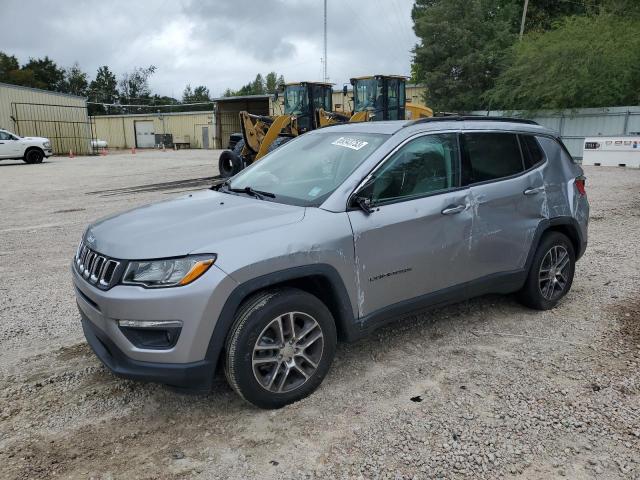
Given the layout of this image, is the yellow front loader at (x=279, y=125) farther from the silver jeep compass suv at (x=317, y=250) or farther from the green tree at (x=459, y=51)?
the green tree at (x=459, y=51)

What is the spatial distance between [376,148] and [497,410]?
1855 millimetres

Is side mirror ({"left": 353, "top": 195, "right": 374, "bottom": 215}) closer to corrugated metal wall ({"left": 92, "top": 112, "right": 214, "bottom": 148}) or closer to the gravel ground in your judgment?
the gravel ground

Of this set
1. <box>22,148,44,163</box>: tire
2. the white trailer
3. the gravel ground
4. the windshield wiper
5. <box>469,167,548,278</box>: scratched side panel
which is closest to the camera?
the gravel ground

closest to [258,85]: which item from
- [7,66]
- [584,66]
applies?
[7,66]

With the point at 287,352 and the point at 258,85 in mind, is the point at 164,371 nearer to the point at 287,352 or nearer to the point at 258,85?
the point at 287,352

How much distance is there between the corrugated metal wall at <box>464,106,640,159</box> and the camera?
24.1 m

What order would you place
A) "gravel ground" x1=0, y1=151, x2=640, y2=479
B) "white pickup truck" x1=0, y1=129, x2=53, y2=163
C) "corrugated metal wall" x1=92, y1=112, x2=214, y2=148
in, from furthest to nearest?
"corrugated metal wall" x1=92, y1=112, x2=214, y2=148 → "white pickup truck" x1=0, y1=129, x2=53, y2=163 → "gravel ground" x1=0, y1=151, x2=640, y2=479

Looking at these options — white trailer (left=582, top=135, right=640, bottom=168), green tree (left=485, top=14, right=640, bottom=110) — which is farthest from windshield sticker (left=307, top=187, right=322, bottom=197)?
green tree (left=485, top=14, right=640, bottom=110)

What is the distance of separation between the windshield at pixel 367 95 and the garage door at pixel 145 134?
38.7 metres

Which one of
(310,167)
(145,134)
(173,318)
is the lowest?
(173,318)

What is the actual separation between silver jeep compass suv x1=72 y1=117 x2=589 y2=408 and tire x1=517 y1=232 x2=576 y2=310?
0.05ft

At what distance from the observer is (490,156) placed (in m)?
4.10

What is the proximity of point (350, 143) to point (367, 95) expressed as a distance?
1472 centimetres

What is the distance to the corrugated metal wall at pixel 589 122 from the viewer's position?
24.1 meters
